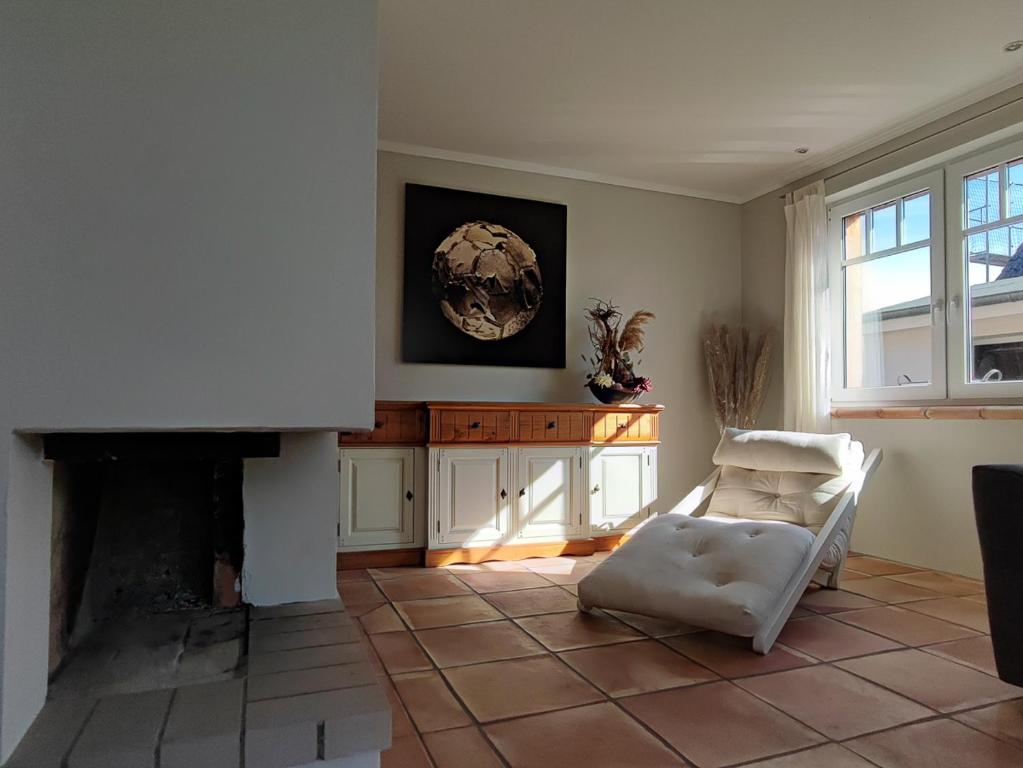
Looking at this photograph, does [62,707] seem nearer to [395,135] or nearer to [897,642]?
[897,642]

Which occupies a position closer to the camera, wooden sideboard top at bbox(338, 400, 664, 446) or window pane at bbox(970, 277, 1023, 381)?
window pane at bbox(970, 277, 1023, 381)

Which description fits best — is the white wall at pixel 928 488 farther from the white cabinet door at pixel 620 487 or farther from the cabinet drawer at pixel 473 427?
the cabinet drawer at pixel 473 427

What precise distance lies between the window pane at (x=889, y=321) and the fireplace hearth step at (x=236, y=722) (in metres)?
3.38

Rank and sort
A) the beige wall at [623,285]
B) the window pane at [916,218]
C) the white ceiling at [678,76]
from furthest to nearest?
the beige wall at [623,285]
the window pane at [916,218]
the white ceiling at [678,76]

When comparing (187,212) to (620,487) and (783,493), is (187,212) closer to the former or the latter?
(783,493)

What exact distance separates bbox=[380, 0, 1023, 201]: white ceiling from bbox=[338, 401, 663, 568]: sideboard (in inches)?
59.9

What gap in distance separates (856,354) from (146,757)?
13.1 ft

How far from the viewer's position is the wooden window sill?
2.98 metres

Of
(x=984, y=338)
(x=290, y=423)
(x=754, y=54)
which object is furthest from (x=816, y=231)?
(x=290, y=423)

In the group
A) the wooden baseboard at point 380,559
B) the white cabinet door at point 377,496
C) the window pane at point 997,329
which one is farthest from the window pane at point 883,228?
the wooden baseboard at point 380,559

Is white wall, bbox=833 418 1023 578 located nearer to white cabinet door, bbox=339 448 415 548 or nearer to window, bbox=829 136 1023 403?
window, bbox=829 136 1023 403

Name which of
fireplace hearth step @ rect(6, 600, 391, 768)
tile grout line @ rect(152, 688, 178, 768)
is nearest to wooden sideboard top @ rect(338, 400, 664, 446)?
fireplace hearth step @ rect(6, 600, 391, 768)

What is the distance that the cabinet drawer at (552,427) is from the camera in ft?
11.9

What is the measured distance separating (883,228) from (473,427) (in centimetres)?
259
